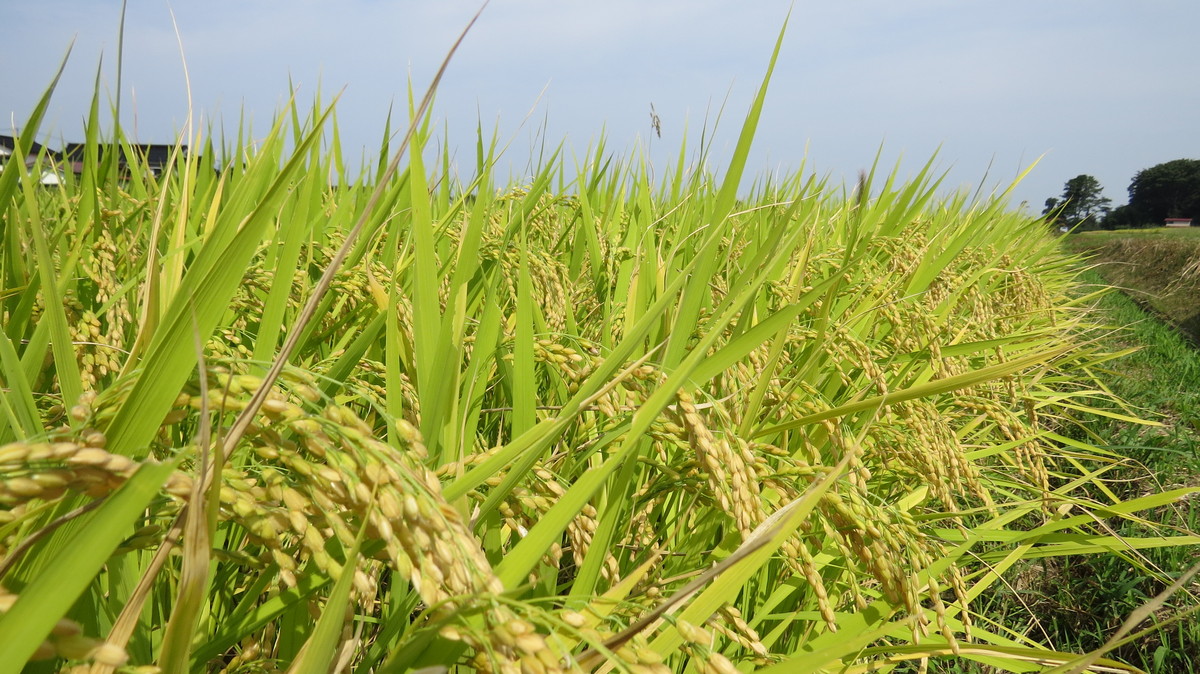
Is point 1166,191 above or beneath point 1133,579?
above

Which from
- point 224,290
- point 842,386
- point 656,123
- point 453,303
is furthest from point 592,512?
point 656,123

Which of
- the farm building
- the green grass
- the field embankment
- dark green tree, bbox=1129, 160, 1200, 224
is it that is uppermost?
dark green tree, bbox=1129, 160, 1200, 224

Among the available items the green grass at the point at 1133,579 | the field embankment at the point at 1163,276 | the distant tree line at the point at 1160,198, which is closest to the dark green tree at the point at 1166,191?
the distant tree line at the point at 1160,198

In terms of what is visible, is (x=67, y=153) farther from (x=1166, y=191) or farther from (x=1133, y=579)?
(x=1166, y=191)

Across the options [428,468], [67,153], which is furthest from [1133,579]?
[67,153]

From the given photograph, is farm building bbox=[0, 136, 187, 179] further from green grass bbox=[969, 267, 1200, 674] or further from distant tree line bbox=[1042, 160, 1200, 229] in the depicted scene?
distant tree line bbox=[1042, 160, 1200, 229]

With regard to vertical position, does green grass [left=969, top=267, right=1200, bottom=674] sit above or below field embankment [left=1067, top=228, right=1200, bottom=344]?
below

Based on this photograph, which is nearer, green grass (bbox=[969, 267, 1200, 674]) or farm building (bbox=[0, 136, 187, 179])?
farm building (bbox=[0, 136, 187, 179])

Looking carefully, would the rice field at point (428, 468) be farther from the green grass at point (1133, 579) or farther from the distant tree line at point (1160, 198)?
the distant tree line at point (1160, 198)

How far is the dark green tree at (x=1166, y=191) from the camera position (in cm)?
5141

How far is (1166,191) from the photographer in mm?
54281

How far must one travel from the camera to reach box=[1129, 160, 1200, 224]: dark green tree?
51.4 m

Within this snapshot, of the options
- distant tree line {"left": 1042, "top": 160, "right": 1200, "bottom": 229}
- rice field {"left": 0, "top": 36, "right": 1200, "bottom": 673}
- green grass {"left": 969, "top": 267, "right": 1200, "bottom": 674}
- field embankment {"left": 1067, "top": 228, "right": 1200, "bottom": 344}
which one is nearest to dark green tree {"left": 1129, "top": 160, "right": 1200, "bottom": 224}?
distant tree line {"left": 1042, "top": 160, "right": 1200, "bottom": 229}

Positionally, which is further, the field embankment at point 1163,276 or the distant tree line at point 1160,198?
the distant tree line at point 1160,198
